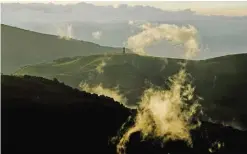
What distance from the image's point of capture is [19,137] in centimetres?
7900

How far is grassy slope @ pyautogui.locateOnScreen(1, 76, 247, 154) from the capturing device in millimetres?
81000

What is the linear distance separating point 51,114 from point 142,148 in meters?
20.4

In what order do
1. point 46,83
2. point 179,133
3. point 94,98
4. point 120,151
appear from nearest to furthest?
point 120,151 → point 179,133 → point 94,98 → point 46,83

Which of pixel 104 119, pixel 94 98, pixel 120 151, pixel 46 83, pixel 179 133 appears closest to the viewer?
pixel 120 151

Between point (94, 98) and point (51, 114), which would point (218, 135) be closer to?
point (94, 98)

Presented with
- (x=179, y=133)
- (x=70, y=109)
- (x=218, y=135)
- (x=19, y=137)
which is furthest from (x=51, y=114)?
(x=218, y=135)

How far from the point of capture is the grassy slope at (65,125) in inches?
3189

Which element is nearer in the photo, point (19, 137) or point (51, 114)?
point (19, 137)

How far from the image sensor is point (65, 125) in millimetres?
90500

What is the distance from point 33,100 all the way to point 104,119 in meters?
16.4

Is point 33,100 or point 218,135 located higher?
point 33,100

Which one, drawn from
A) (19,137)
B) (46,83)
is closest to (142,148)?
(19,137)

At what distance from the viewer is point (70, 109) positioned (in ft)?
331

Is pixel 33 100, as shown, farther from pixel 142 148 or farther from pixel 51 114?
pixel 142 148
